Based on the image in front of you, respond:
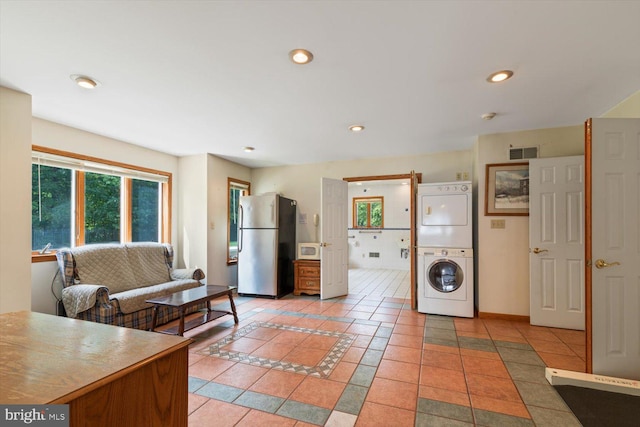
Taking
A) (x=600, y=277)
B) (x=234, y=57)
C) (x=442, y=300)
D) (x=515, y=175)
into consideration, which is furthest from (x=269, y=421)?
(x=515, y=175)

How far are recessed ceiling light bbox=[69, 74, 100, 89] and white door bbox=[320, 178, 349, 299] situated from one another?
312 cm

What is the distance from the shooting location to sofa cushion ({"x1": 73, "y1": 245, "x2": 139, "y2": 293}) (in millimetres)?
3375

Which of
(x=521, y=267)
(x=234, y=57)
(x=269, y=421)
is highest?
(x=234, y=57)

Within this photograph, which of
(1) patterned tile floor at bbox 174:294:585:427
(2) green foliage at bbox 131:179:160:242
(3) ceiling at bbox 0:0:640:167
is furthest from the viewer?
(2) green foliage at bbox 131:179:160:242

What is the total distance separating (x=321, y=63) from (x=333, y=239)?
3231 millimetres

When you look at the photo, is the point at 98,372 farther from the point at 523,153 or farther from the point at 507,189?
the point at 523,153

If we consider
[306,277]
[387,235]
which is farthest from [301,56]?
[387,235]

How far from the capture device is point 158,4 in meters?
1.56

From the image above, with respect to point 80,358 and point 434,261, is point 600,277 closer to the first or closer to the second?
point 434,261

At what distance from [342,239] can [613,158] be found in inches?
141

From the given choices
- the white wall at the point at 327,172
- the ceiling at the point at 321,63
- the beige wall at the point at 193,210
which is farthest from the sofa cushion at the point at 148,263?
the white wall at the point at 327,172

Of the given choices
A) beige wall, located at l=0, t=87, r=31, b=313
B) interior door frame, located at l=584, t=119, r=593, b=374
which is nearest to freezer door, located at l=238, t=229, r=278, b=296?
beige wall, located at l=0, t=87, r=31, b=313

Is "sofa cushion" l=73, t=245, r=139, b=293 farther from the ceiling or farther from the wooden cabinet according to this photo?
the wooden cabinet

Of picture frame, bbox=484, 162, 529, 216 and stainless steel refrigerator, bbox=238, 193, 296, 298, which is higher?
picture frame, bbox=484, 162, 529, 216
